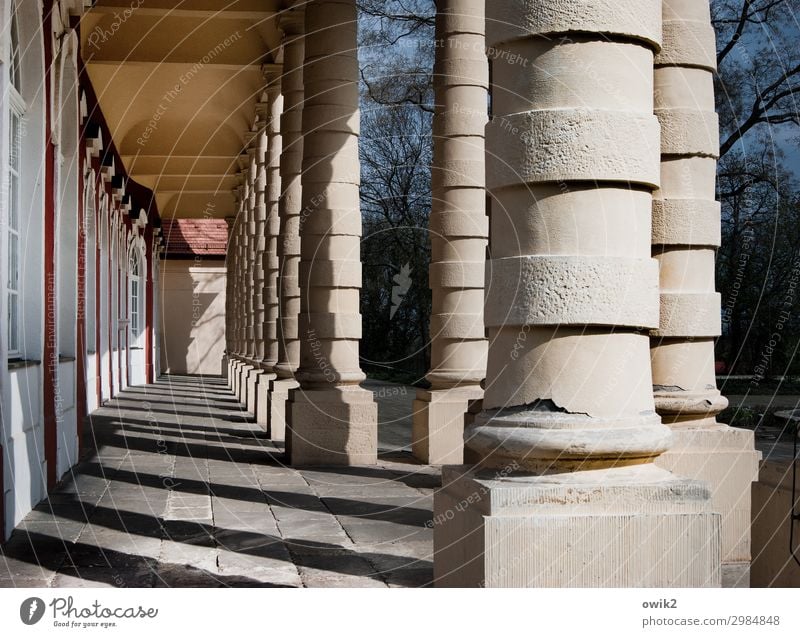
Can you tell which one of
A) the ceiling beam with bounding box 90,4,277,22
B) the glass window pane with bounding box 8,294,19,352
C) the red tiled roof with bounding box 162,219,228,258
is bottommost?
the glass window pane with bounding box 8,294,19,352

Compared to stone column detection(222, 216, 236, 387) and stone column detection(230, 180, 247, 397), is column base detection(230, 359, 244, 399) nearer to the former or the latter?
stone column detection(230, 180, 247, 397)

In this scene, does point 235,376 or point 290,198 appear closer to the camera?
point 290,198

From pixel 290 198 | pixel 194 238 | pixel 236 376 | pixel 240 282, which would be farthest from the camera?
pixel 194 238

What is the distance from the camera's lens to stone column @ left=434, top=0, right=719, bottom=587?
14.3 ft

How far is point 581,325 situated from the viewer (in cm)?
450

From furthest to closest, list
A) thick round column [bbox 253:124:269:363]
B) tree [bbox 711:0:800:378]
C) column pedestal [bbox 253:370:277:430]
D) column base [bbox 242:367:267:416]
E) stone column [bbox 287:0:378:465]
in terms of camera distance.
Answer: thick round column [bbox 253:124:269:363] < tree [bbox 711:0:800:378] < column base [bbox 242:367:267:416] < column pedestal [bbox 253:370:277:430] < stone column [bbox 287:0:378:465]

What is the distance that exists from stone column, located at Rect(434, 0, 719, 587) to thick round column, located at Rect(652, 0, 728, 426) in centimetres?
208

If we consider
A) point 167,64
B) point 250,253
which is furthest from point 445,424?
point 250,253

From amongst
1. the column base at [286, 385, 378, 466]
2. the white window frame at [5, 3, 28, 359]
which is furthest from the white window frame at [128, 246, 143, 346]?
the white window frame at [5, 3, 28, 359]

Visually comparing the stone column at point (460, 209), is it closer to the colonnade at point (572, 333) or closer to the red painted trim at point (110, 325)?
the colonnade at point (572, 333)

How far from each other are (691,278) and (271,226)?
40.5 ft

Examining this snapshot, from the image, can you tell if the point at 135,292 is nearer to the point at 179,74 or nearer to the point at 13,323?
the point at 179,74

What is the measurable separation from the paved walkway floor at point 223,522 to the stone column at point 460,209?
1.20 meters

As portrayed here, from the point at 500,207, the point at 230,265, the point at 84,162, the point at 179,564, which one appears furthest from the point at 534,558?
the point at 230,265
